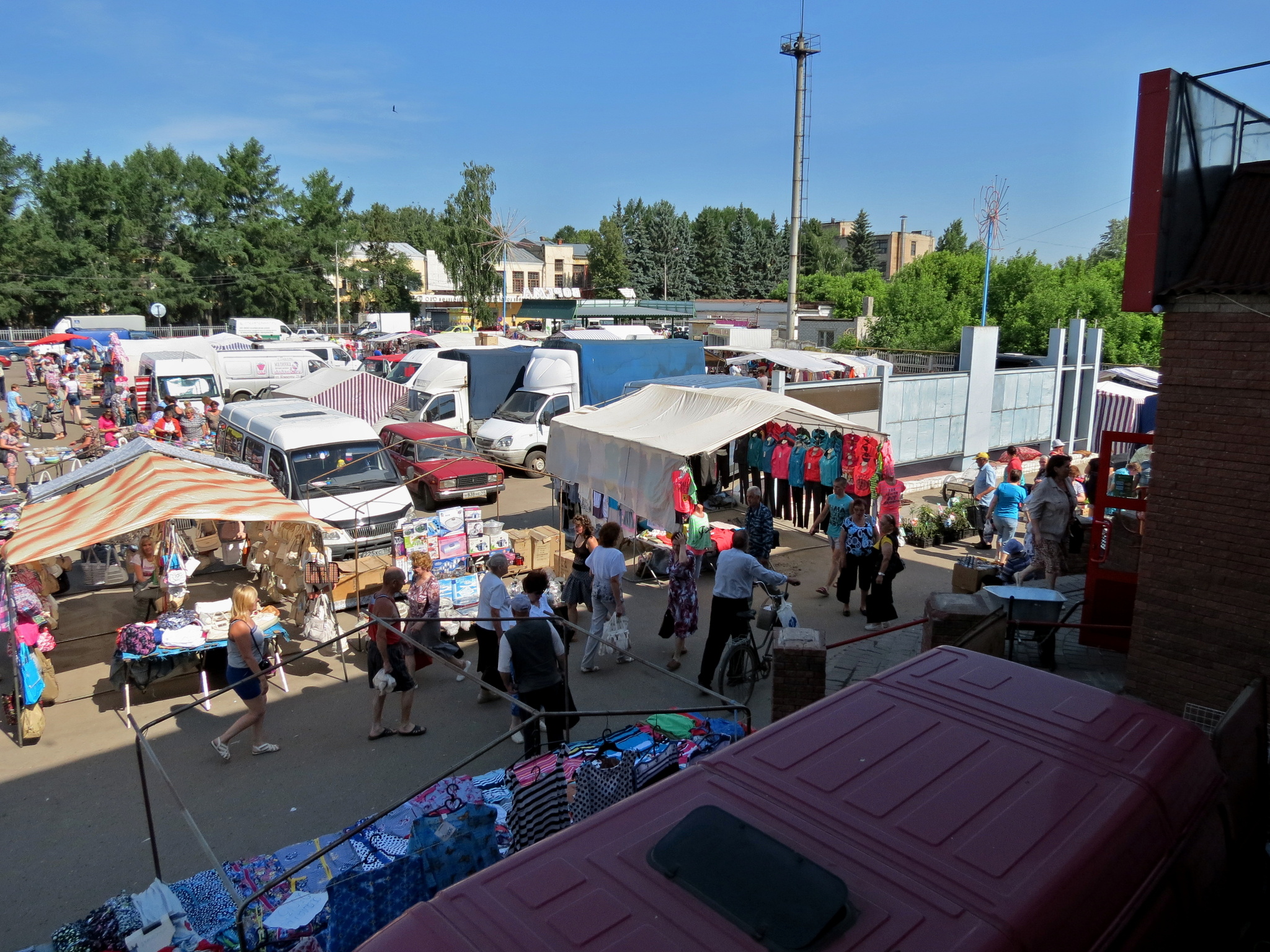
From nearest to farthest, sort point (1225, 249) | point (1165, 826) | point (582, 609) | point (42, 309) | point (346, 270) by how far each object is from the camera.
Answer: point (1165, 826)
point (1225, 249)
point (582, 609)
point (42, 309)
point (346, 270)

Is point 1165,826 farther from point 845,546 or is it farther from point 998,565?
point 998,565

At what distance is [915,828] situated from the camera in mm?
2588

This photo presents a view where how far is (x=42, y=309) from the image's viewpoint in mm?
59312

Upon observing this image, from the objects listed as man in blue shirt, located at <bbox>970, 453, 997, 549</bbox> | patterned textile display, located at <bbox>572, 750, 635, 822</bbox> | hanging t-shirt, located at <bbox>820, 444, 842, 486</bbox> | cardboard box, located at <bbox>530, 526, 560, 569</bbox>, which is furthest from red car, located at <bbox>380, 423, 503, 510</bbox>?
patterned textile display, located at <bbox>572, 750, 635, 822</bbox>

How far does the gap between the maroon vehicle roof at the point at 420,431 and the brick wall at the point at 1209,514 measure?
12978 millimetres

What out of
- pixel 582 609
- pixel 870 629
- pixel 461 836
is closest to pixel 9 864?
pixel 461 836

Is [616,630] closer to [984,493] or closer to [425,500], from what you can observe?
[984,493]

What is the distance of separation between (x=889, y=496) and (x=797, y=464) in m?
1.91

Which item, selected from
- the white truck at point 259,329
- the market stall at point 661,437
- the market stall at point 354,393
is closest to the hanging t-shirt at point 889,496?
the market stall at point 661,437

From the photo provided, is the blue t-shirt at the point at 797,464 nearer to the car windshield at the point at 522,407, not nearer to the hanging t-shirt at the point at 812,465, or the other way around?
the hanging t-shirt at the point at 812,465

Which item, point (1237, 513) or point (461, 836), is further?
point (1237, 513)

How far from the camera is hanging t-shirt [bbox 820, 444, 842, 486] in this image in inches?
484

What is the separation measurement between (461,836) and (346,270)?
234 feet

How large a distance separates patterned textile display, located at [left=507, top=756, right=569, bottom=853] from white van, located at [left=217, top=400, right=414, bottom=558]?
22.2ft
